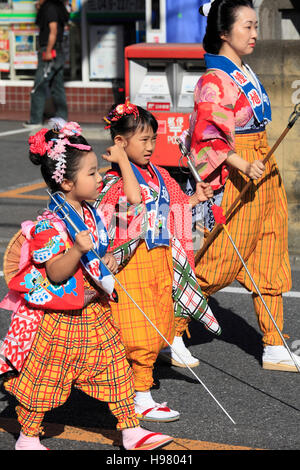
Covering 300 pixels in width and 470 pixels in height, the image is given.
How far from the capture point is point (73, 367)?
385 cm

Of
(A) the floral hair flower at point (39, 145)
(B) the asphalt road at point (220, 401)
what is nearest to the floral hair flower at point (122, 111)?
(A) the floral hair flower at point (39, 145)

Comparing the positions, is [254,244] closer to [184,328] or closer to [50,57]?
[184,328]

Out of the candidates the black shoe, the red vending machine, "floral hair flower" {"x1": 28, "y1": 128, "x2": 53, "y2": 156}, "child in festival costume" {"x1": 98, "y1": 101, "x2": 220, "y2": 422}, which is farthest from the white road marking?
the black shoe

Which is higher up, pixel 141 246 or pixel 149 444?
pixel 141 246

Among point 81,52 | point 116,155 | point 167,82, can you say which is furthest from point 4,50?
point 116,155

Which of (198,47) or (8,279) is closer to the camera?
(8,279)

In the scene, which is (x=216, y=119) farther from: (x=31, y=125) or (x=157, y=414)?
(x=31, y=125)

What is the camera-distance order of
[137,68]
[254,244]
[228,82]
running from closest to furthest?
[228,82], [254,244], [137,68]

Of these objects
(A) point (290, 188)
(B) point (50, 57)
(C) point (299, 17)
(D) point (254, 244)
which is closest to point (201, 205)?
(D) point (254, 244)

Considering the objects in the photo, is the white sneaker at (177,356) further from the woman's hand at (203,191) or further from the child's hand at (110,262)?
the child's hand at (110,262)

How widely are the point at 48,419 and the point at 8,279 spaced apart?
0.83 m

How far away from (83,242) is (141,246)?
2.55 feet

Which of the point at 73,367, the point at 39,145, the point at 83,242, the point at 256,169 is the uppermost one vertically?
the point at 39,145
